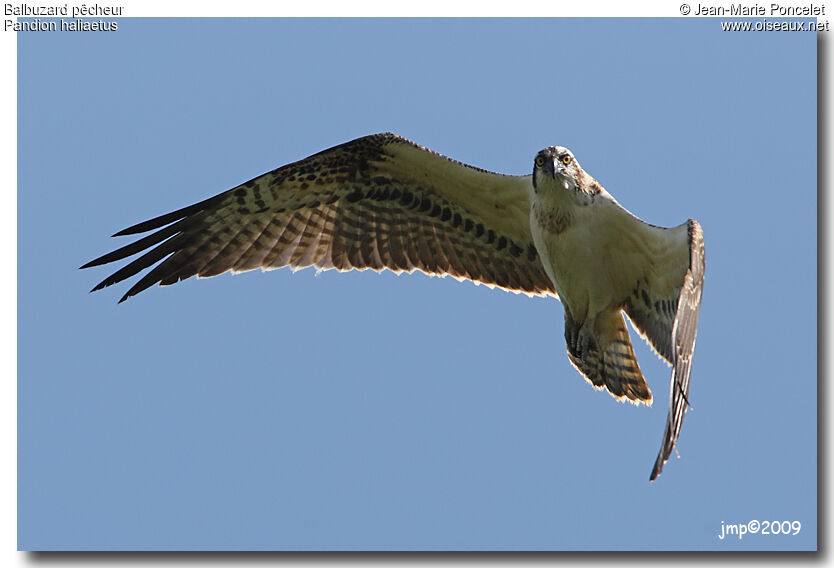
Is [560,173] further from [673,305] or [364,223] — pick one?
[364,223]

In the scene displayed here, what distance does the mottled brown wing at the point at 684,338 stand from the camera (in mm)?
7363

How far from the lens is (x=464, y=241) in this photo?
9.77 metres

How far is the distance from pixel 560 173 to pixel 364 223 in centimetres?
205

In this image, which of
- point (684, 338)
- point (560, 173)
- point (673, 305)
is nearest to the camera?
point (684, 338)

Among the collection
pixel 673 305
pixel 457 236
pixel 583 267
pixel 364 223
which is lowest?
pixel 673 305

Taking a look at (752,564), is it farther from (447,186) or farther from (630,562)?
(447,186)

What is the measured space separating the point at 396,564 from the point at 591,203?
2.84 metres

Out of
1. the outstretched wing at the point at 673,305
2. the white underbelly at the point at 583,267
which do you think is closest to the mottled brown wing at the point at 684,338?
the outstretched wing at the point at 673,305

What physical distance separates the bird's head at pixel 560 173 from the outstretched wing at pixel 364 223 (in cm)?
78

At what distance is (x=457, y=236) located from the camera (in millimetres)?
9781

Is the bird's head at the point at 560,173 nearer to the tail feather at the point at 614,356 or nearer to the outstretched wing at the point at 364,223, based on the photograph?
the outstretched wing at the point at 364,223

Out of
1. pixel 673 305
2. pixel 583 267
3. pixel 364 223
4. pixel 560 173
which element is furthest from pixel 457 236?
pixel 673 305

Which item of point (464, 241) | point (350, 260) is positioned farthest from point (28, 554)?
point (464, 241)

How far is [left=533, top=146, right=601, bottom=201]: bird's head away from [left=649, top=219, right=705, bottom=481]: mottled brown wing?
2.68 feet
